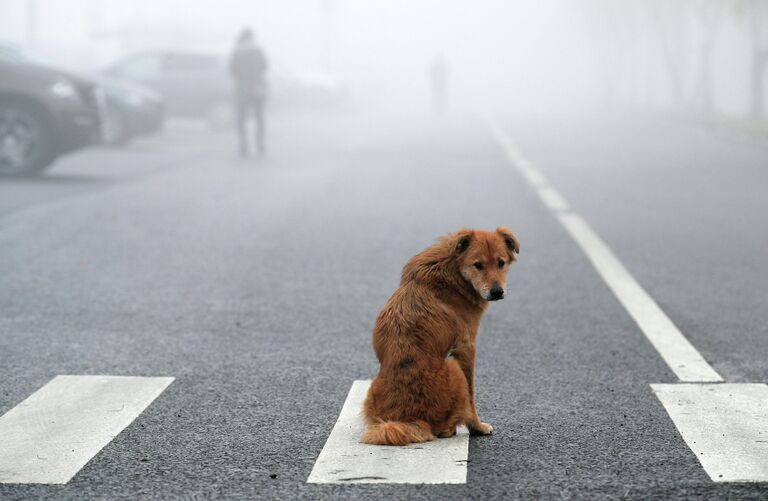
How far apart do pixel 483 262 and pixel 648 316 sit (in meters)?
3.09

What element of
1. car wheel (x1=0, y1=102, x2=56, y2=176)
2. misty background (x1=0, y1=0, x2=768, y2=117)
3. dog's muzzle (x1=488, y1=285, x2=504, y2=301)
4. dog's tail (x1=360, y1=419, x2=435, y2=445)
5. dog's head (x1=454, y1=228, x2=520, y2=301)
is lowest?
misty background (x1=0, y1=0, x2=768, y2=117)

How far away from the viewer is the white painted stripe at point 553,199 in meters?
13.4

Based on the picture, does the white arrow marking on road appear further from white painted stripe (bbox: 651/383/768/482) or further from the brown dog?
the brown dog

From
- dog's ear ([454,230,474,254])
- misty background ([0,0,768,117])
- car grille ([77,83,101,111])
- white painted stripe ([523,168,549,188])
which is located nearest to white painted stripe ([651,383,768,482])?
dog's ear ([454,230,474,254])

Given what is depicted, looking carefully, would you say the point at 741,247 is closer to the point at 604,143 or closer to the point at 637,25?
the point at 604,143

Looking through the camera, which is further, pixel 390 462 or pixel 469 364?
pixel 469 364

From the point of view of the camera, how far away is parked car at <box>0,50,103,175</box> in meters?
15.9

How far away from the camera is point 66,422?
194 inches

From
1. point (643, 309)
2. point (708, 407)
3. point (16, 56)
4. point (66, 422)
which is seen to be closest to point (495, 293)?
point (708, 407)

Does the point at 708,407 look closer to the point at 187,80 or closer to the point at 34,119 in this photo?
the point at 34,119

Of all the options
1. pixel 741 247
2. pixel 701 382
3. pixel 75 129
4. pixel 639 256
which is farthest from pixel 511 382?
pixel 75 129

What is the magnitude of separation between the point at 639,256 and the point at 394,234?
7.70ft

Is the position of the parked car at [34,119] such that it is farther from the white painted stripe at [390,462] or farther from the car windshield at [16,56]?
the white painted stripe at [390,462]

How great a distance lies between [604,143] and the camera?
27156mm
